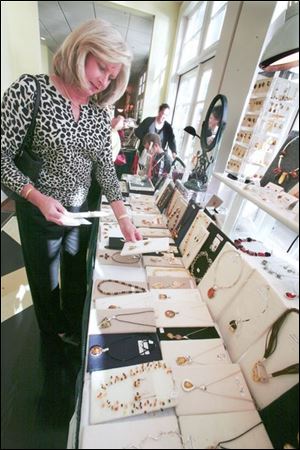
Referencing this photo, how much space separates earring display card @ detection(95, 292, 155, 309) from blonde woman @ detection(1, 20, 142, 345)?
0.85 feet

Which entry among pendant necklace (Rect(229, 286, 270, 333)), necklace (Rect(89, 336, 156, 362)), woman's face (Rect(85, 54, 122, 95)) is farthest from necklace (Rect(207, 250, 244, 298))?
woman's face (Rect(85, 54, 122, 95))

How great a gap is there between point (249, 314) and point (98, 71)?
2.86ft

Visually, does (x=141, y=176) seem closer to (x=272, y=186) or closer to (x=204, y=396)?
(x=272, y=186)

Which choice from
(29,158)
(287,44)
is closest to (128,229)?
(29,158)

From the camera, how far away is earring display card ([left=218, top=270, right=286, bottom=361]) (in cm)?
66

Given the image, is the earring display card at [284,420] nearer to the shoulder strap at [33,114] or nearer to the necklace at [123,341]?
the necklace at [123,341]

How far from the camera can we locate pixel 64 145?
73 centimetres

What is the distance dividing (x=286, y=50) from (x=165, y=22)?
0.78 m

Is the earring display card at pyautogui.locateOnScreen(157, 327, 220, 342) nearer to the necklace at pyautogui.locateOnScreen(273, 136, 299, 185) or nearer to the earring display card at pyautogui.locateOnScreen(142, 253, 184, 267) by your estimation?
the earring display card at pyautogui.locateOnScreen(142, 253, 184, 267)

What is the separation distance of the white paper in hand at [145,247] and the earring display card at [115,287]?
0.41 ft

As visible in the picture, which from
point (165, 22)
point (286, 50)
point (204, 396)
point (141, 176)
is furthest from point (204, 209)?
point (141, 176)

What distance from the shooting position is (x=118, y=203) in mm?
1014

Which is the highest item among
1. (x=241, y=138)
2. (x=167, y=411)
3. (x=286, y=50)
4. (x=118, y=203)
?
(x=286, y=50)

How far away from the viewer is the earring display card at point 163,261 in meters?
1.11
